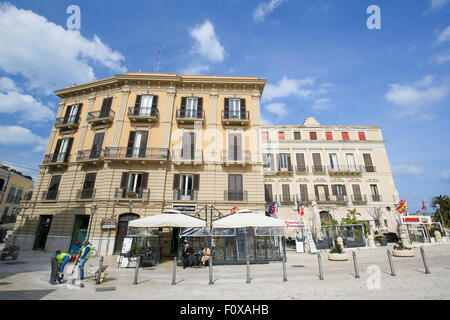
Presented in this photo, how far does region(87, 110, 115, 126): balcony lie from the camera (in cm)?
1973

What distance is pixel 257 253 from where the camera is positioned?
12969 millimetres

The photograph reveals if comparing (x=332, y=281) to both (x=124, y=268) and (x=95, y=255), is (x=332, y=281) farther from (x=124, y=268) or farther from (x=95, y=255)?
(x=95, y=255)

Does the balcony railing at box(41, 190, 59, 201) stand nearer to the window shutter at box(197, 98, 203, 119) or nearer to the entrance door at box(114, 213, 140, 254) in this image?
the entrance door at box(114, 213, 140, 254)

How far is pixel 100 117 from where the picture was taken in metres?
20.0

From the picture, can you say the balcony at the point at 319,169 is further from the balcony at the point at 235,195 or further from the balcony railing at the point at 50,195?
the balcony railing at the point at 50,195

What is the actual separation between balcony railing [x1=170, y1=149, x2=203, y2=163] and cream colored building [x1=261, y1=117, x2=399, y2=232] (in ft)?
36.4

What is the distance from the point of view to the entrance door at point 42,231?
18.8 meters

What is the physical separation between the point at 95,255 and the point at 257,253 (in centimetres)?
1218

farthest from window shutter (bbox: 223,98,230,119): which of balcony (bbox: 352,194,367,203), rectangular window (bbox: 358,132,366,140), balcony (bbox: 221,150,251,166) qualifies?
rectangular window (bbox: 358,132,366,140)

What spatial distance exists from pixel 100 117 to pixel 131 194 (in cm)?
845

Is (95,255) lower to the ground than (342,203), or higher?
lower

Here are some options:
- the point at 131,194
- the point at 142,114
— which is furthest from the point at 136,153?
the point at 142,114

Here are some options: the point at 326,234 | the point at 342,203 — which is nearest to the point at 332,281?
the point at 326,234

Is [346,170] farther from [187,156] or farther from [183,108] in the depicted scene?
[183,108]
